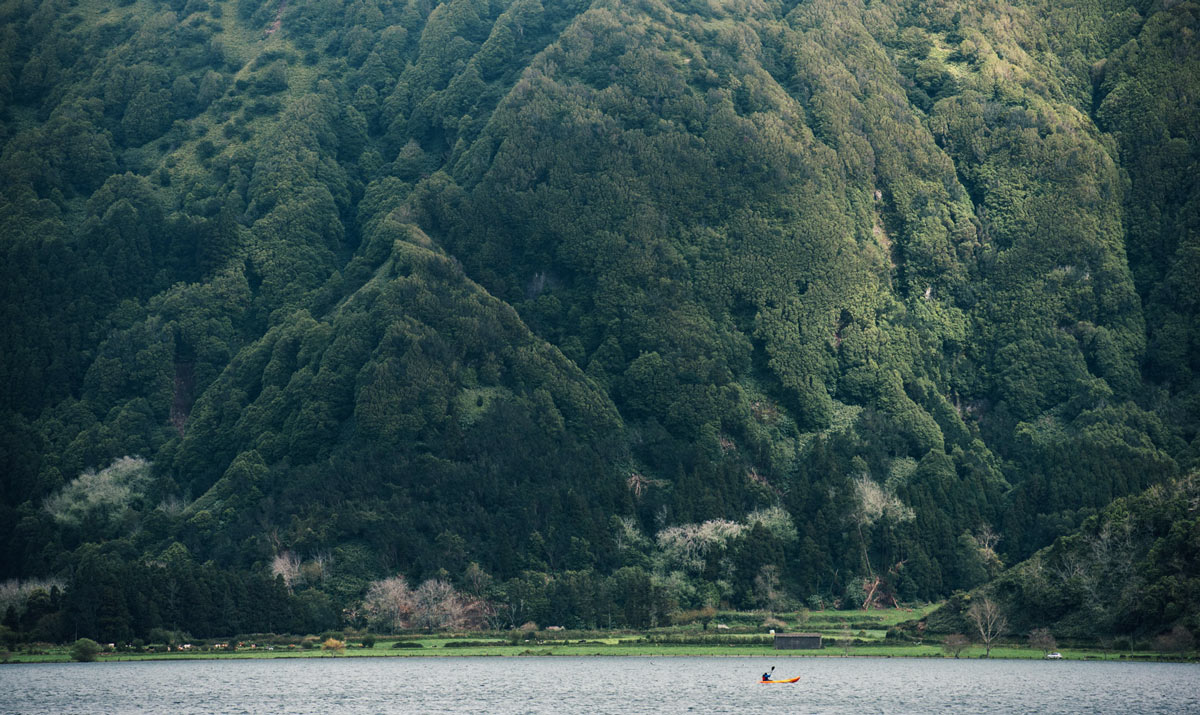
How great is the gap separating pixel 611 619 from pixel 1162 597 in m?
64.5

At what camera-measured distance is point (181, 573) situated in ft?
562

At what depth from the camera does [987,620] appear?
151875mm

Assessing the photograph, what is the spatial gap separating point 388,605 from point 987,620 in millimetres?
69043

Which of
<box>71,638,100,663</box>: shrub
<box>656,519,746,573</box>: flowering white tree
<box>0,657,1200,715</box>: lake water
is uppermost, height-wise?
<box>656,519,746,573</box>: flowering white tree

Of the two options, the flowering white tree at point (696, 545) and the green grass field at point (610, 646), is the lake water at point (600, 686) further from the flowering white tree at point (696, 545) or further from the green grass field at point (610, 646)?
the flowering white tree at point (696, 545)

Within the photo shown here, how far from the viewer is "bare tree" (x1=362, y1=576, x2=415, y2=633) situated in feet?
587

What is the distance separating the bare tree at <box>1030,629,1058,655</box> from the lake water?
340 cm

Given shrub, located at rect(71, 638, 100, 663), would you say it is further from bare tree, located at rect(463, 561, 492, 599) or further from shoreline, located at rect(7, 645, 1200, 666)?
bare tree, located at rect(463, 561, 492, 599)

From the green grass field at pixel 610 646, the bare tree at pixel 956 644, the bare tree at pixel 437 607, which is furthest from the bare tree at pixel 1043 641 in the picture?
the bare tree at pixel 437 607

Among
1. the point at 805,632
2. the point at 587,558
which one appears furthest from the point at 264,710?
the point at 587,558

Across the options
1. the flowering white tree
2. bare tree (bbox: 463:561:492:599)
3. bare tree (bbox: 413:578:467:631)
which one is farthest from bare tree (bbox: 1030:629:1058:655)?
bare tree (bbox: 463:561:492:599)

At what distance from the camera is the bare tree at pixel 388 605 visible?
587 ft

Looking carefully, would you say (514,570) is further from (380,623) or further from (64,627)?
(64,627)

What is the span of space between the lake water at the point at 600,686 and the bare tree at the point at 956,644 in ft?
13.9
